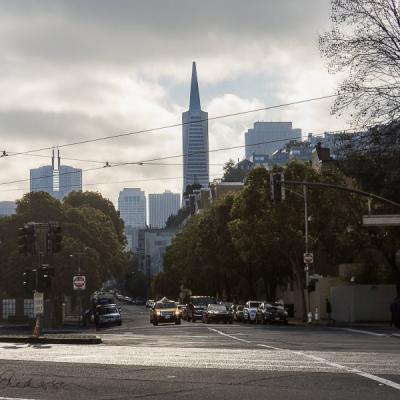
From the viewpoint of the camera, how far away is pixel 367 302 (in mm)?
53375

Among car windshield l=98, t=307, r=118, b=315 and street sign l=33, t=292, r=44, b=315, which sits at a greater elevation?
street sign l=33, t=292, r=44, b=315

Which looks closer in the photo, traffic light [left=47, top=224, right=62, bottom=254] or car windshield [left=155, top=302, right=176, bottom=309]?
traffic light [left=47, top=224, right=62, bottom=254]

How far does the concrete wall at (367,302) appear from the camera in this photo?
53094mm

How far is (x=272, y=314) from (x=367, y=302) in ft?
22.0

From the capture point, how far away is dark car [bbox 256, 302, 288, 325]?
52.0m

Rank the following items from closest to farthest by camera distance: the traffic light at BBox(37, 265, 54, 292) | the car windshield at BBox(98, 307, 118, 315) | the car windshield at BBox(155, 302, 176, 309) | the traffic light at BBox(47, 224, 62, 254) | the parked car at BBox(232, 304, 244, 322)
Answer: the traffic light at BBox(37, 265, 54, 292), the traffic light at BBox(47, 224, 62, 254), the car windshield at BBox(155, 302, 176, 309), the car windshield at BBox(98, 307, 118, 315), the parked car at BBox(232, 304, 244, 322)


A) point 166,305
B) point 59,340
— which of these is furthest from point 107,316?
point 59,340

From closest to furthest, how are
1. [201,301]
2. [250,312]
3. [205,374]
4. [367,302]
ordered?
[205,374] < [367,302] < [250,312] < [201,301]

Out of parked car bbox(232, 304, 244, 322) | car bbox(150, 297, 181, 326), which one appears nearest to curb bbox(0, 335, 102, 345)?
car bbox(150, 297, 181, 326)

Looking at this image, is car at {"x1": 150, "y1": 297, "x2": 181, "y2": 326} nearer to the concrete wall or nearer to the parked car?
the parked car

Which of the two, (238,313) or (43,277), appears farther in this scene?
(238,313)

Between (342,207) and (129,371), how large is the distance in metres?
37.1

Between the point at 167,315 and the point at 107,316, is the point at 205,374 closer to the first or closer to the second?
the point at 167,315

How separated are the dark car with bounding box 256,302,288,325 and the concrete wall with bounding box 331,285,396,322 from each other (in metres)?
4.52
